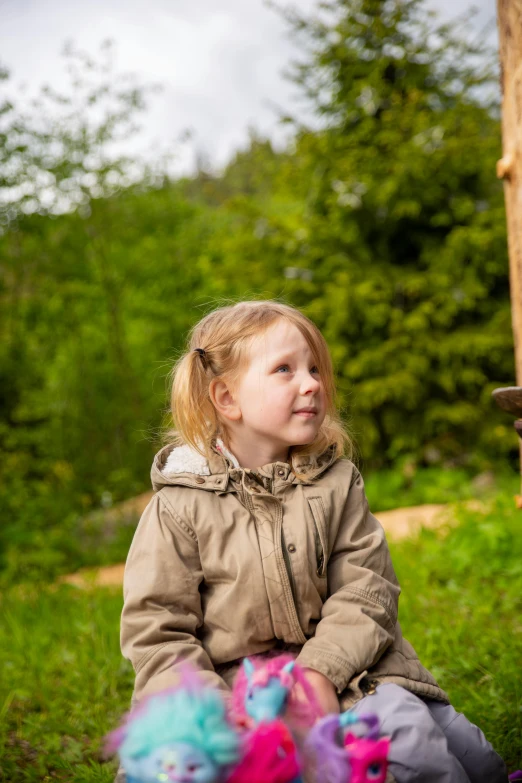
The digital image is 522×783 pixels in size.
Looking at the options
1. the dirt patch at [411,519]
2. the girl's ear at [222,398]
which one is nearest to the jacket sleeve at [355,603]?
the girl's ear at [222,398]

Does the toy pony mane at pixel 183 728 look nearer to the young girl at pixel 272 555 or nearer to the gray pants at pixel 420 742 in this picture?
the young girl at pixel 272 555

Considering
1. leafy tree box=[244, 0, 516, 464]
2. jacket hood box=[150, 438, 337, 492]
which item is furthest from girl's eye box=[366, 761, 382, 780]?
leafy tree box=[244, 0, 516, 464]

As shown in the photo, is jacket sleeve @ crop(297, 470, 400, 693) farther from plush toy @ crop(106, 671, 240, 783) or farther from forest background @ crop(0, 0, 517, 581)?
forest background @ crop(0, 0, 517, 581)

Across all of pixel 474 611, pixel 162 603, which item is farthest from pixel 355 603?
pixel 474 611

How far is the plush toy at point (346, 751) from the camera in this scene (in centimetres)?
129

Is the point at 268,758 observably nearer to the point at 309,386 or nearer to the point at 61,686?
the point at 309,386

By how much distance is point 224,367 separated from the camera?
2.00 metres

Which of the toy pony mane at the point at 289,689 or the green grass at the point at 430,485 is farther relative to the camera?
the green grass at the point at 430,485

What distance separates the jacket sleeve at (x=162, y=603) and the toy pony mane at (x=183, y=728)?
1.13 feet

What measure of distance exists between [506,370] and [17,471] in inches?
187

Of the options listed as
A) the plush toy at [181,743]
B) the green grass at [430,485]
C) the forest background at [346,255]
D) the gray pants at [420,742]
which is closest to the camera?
the plush toy at [181,743]

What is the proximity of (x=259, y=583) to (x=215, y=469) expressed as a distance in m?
0.31

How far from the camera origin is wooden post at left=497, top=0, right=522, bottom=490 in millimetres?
3041

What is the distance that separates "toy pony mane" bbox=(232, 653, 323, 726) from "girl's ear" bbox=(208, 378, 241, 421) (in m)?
0.73
